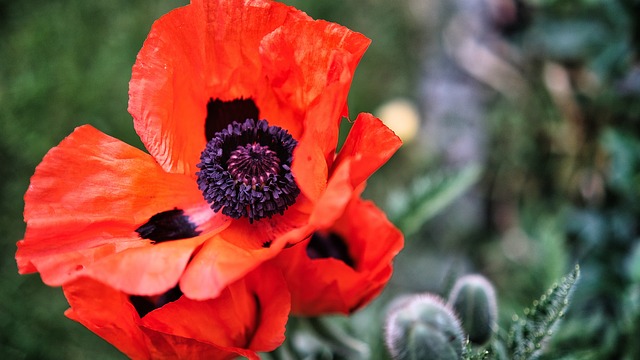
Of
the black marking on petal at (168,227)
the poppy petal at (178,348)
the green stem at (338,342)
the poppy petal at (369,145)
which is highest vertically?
the poppy petal at (369,145)

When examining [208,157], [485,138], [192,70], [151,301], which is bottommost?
[485,138]

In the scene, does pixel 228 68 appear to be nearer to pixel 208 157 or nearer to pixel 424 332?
pixel 208 157

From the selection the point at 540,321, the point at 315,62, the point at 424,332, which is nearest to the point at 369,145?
the point at 315,62

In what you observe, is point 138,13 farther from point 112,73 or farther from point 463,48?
point 463,48

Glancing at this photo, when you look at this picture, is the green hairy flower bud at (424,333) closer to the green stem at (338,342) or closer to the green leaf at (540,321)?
the green leaf at (540,321)

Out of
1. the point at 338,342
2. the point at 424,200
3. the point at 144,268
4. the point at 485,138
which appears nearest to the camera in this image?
the point at 144,268

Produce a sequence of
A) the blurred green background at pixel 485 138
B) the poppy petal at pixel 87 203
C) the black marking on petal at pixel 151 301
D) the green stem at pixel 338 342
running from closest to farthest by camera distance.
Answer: the poppy petal at pixel 87 203 < the black marking on petal at pixel 151 301 < the green stem at pixel 338 342 < the blurred green background at pixel 485 138

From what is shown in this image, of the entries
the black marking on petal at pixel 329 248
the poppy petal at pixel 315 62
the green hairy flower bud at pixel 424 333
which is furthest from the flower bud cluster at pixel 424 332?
the poppy petal at pixel 315 62

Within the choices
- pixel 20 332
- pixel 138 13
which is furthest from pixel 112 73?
pixel 20 332

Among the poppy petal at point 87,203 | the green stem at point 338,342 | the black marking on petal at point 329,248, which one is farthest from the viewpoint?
the green stem at point 338,342
